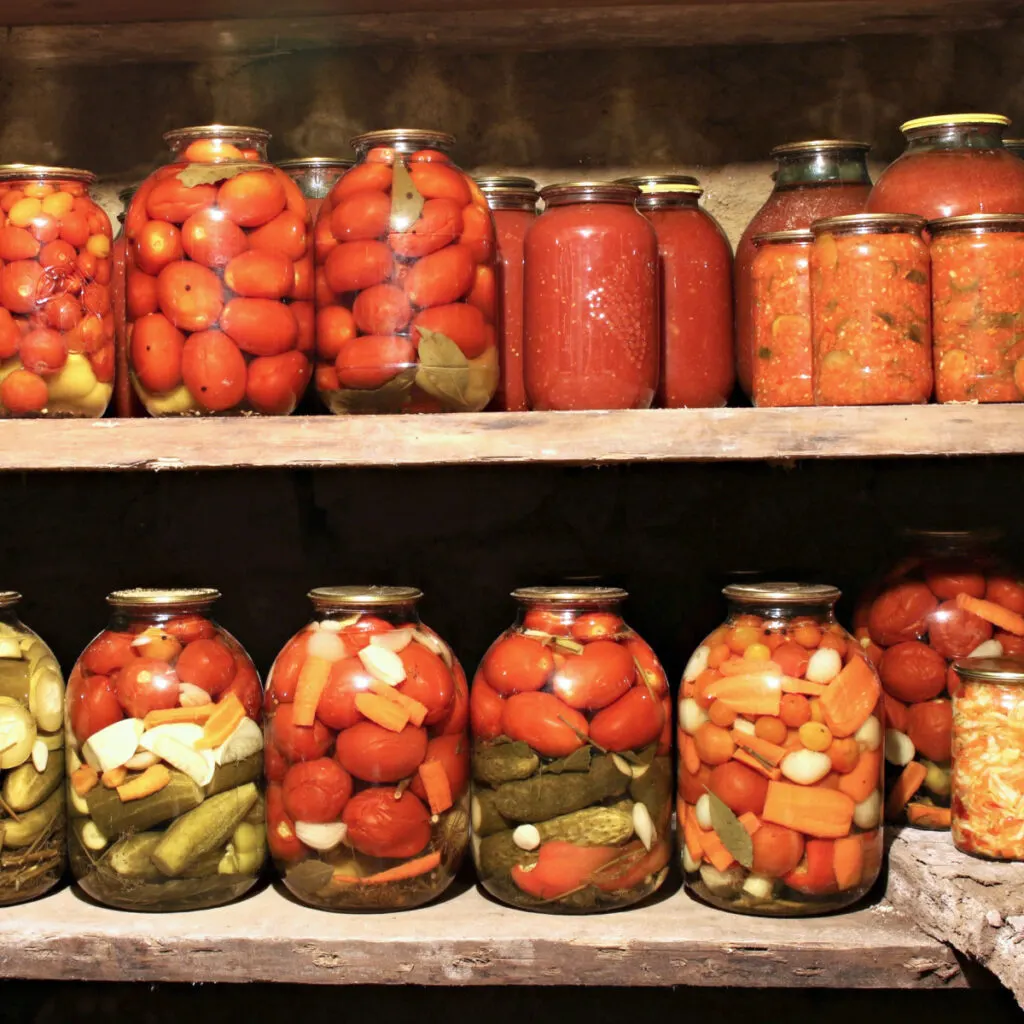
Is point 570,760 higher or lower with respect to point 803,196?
lower

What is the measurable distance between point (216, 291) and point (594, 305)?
0.30 metres

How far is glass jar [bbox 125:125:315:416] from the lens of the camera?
1.08 metres

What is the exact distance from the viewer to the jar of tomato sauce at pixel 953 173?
1139 millimetres

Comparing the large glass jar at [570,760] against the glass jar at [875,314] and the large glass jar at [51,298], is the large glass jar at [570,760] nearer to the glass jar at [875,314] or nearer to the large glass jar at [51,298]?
the glass jar at [875,314]

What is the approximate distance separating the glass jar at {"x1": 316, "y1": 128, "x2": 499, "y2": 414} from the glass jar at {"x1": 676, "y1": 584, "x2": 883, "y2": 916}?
0.97 ft

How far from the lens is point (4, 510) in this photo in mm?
1479

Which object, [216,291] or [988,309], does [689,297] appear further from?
[216,291]

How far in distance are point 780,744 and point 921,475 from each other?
0.50 m

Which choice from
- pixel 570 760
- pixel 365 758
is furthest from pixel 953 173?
pixel 365 758

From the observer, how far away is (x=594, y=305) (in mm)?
1117

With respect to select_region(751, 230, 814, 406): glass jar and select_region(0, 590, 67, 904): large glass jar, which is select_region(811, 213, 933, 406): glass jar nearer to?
select_region(751, 230, 814, 406): glass jar

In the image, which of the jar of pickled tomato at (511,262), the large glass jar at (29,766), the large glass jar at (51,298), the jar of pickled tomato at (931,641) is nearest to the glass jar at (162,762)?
the large glass jar at (29,766)

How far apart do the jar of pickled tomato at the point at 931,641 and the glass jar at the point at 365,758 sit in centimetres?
39

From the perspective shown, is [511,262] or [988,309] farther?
[511,262]
